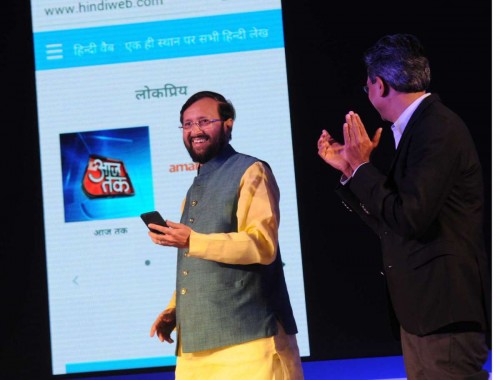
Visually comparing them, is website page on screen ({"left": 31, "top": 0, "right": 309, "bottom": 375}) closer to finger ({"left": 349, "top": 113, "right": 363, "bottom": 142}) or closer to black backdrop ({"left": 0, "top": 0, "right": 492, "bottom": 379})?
black backdrop ({"left": 0, "top": 0, "right": 492, "bottom": 379})

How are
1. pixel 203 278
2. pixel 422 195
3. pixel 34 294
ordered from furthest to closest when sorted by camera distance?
pixel 34 294 → pixel 203 278 → pixel 422 195

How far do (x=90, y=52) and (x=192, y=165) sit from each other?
947 mm

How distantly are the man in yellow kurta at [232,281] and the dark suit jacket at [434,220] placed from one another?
0.57 meters

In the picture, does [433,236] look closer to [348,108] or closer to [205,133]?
[205,133]

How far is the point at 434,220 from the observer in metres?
1.94

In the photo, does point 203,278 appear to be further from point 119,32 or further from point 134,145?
point 119,32

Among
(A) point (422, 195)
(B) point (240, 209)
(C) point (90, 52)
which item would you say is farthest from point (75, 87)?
(A) point (422, 195)

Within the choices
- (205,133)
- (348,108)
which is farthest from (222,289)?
(348,108)

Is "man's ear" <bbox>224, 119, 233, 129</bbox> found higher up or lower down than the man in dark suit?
higher up

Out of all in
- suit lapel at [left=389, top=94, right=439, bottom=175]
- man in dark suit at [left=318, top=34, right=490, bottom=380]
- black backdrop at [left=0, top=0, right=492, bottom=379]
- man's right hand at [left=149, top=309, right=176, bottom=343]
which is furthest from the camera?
black backdrop at [left=0, top=0, right=492, bottom=379]

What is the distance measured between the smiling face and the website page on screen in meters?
1.59

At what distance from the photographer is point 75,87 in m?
4.46

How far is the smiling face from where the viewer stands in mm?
2666

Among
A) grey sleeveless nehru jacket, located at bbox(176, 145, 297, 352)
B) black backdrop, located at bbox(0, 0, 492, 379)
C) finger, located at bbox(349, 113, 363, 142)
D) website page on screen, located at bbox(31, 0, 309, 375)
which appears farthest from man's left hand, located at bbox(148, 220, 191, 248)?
black backdrop, located at bbox(0, 0, 492, 379)
